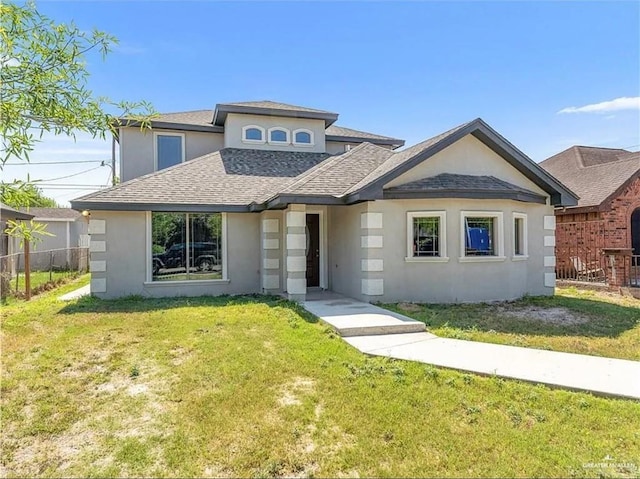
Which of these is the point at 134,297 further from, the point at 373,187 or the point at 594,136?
the point at 594,136

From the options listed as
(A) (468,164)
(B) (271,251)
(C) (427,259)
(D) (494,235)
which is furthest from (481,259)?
(B) (271,251)

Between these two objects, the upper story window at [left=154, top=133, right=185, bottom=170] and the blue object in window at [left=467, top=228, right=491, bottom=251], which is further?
the upper story window at [left=154, top=133, right=185, bottom=170]

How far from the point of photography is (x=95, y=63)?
4383 millimetres

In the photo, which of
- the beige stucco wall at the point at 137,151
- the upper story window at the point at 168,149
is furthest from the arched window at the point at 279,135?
the upper story window at the point at 168,149

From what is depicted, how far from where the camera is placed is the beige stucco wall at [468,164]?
1084 cm

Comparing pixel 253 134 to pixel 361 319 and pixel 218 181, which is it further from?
pixel 361 319

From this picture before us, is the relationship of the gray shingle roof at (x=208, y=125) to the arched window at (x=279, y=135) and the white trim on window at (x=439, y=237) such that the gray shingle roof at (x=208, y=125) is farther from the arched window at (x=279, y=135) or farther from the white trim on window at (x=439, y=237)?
the white trim on window at (x=439, y=237)

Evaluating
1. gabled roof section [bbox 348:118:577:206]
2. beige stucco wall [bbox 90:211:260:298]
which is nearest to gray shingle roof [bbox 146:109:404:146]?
beige stucco wall [bbox 90:211:260:298]

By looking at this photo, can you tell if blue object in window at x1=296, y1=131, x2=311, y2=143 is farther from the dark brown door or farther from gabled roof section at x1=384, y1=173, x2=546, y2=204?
gabled roof section at x1=384, y1=173, x2=546, y2=204

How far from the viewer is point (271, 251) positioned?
39.7 feet

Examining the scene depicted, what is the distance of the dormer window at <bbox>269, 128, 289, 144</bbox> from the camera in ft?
53.2

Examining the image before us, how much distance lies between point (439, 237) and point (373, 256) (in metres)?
1.90

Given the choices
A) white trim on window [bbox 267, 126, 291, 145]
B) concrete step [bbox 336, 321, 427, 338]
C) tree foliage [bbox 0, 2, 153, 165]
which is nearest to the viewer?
tree foliage [bbox 0, 2, 153, 165]

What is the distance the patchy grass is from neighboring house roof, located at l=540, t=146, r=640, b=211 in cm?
556
